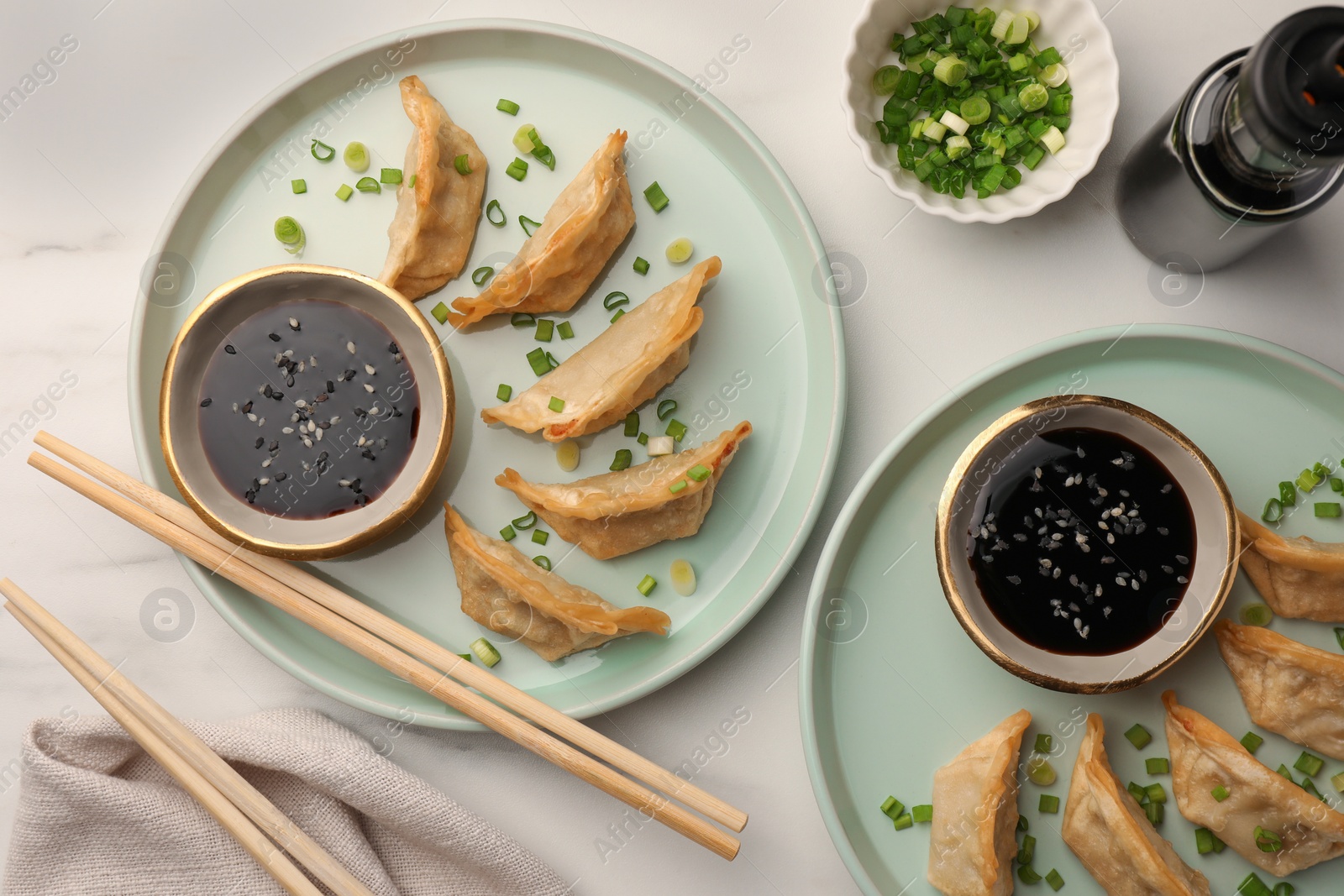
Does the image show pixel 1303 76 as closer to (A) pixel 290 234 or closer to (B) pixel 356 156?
(B) pixel 356 156

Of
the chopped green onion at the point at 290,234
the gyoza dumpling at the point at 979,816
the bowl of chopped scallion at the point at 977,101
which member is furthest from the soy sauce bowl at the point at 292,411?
the gyoza dumpling at the point at 979,816

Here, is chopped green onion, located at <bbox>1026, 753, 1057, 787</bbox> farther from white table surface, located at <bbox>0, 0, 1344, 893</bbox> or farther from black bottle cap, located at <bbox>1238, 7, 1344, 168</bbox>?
black bottle cap, located at <bbox>1238, 7, 1344, 168</bbox>

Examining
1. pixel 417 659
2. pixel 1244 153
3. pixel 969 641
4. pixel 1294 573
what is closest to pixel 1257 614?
pixel 1294 573

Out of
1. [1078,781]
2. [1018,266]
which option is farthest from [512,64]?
[1078,781]

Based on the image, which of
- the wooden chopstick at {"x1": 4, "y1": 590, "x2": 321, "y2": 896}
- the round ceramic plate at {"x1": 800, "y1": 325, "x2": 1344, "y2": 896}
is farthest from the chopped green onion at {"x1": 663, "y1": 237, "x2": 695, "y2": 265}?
the wooden chopstick at {"x1": 4, "y1": 590, "x2": 321, "y2": 896}

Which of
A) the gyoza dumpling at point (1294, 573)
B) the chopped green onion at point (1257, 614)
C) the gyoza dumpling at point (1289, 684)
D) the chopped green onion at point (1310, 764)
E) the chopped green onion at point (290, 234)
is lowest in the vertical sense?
Answer: the chopped green onion at point (1310, 764)

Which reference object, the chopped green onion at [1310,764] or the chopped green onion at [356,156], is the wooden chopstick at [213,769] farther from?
the chopped green onion at [1310,764]
